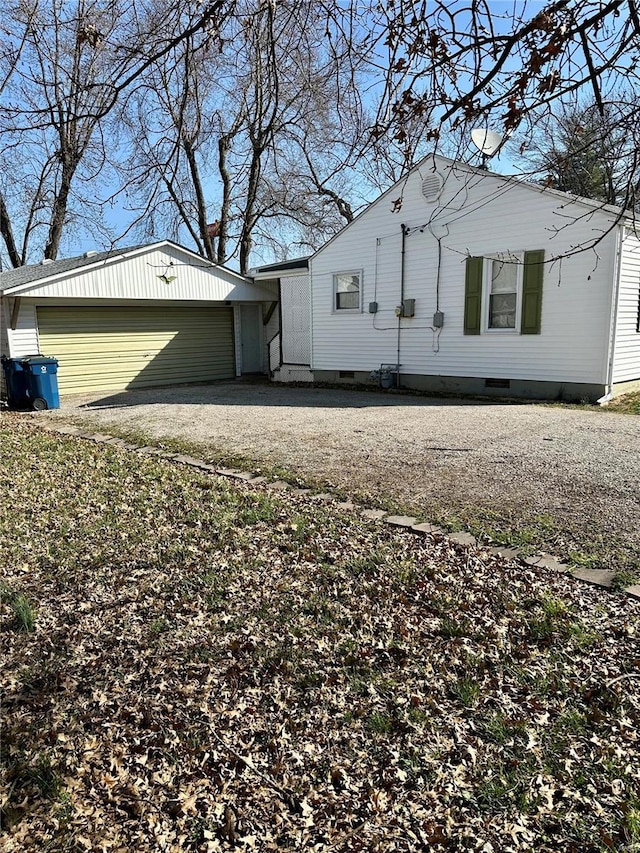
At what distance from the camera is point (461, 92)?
10.1 ft

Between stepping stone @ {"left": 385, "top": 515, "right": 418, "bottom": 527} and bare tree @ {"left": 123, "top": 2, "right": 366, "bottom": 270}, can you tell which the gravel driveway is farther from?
bare tree @ {"left": 123, "top": 2, "right": 366, "bottom": 270}

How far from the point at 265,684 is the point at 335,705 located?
1.14 feet

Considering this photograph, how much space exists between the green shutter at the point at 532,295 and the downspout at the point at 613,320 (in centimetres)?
119

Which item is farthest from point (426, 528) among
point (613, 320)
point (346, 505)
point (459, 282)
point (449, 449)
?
point (459, 282)

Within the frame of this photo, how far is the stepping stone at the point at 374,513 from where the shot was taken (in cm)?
440

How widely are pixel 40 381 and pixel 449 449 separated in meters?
8.19

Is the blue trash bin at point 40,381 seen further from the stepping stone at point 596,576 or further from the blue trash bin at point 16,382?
the stepping stone at point 596,576

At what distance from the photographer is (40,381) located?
35.6 feet

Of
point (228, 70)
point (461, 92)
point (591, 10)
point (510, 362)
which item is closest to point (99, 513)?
point (228, 70)

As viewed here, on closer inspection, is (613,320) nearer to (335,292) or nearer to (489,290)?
(489,290)

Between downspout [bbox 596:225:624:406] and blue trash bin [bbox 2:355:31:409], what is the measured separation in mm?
10576

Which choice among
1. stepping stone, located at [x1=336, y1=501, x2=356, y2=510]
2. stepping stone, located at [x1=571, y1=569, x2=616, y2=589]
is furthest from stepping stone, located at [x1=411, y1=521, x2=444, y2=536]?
stepping stone, located at [x1=571, y1=569, x2=616, y2=589]

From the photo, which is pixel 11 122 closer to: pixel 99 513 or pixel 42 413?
pixel 99 513

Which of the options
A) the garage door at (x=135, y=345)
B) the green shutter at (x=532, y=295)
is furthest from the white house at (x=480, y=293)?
the garage door at (x=135, y=345)
